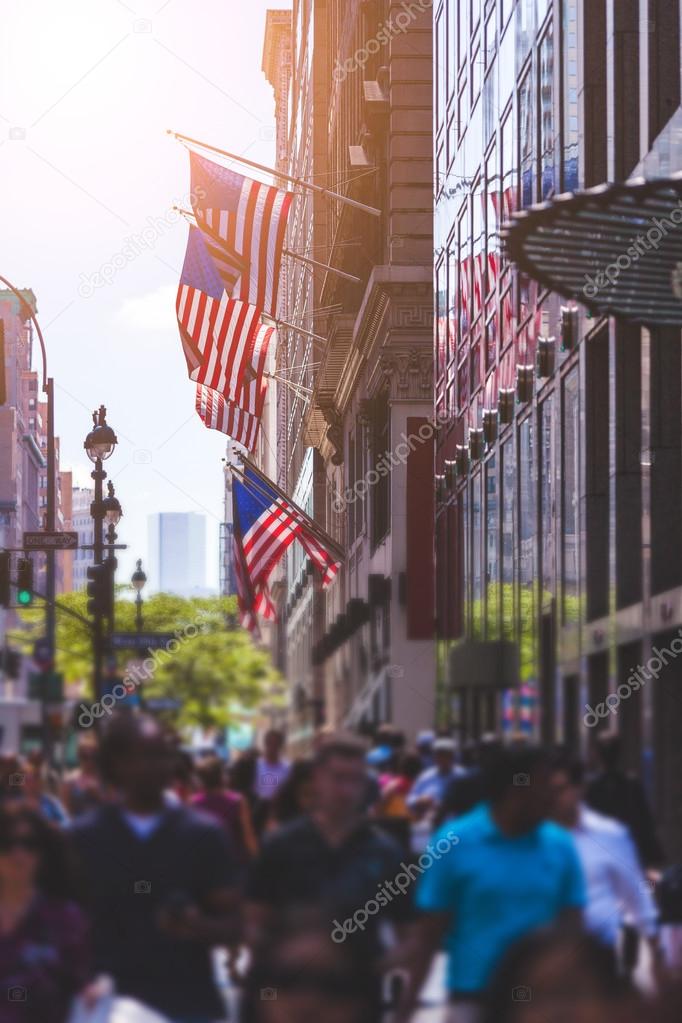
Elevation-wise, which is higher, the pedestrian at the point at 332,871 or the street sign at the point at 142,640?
the street sign at the point at 142,640

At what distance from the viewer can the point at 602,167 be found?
2600 cm

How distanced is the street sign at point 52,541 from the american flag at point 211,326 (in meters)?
9.18

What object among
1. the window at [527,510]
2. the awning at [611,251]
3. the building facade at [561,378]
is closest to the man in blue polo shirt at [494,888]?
the building facade at [561,378]

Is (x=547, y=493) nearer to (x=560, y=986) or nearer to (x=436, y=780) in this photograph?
(x=436, y=780)

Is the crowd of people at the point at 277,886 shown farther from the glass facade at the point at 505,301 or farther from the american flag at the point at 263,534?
the glass facade at the point at 505,301

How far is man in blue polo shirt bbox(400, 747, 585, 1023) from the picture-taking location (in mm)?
6559

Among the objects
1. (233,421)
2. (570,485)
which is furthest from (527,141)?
(233,421)

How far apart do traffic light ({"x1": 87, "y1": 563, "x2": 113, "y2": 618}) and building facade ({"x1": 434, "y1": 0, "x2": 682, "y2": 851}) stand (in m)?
2.09

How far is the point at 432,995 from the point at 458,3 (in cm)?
3584

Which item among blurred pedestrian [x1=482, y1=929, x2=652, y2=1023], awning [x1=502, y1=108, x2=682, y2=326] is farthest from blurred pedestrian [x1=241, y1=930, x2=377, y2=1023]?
awning [x1=502, y1=108, x2=682, y2=326]

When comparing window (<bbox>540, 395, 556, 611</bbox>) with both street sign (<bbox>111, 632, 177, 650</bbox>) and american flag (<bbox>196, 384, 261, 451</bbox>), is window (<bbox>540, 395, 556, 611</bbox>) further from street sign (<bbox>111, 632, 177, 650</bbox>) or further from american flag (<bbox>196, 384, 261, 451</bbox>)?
street sign (<bbox>111, 632, 177, 650</bbox>)

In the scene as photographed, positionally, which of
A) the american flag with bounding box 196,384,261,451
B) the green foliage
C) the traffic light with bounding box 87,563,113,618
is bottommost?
the green foliage

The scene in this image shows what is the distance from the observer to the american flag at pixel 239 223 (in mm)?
31406

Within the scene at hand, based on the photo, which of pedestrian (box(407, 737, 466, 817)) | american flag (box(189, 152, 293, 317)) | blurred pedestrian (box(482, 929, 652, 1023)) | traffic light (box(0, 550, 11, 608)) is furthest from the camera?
american flag (box(189, 152, 293, 317))
